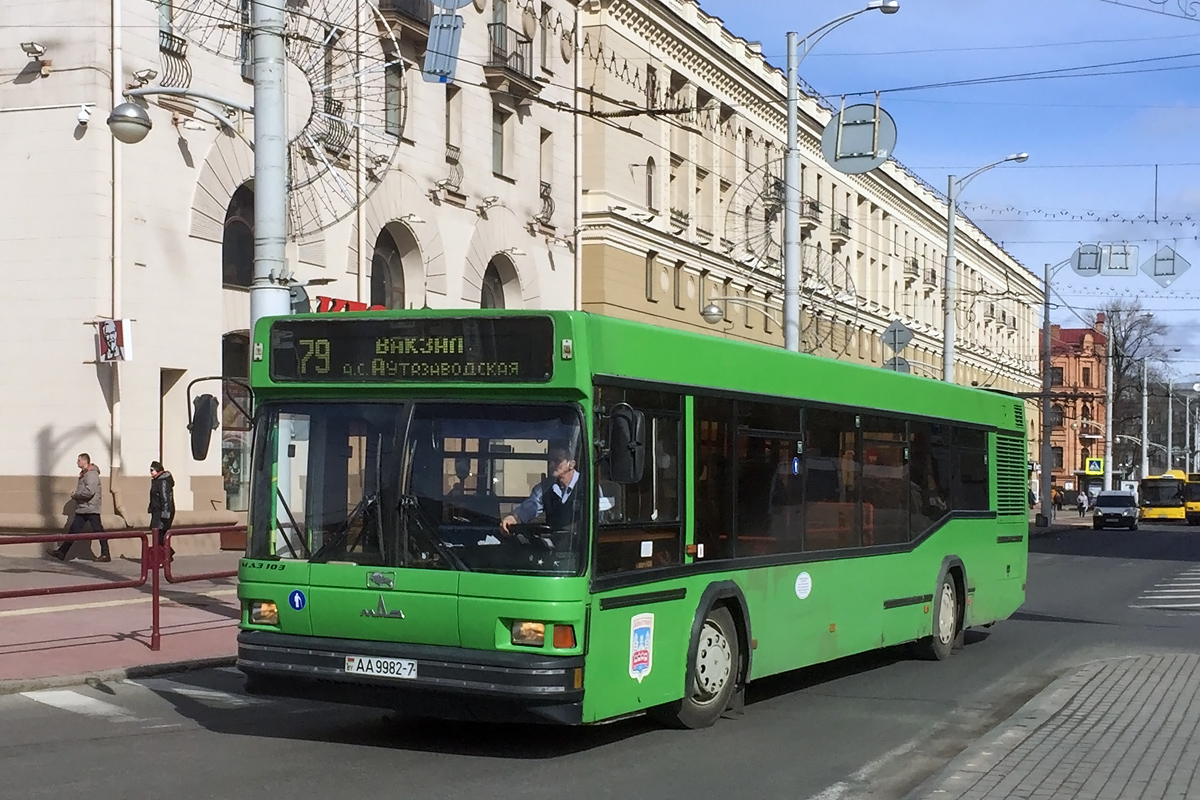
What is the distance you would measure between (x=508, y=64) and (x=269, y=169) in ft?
69.5

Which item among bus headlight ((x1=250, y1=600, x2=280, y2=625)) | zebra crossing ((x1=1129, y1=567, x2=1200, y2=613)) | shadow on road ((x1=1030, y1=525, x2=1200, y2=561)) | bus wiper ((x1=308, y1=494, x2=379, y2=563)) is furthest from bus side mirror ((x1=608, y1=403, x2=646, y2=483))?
shadow on road ((x1=1030, y1=525, x2=1200, y2=561))

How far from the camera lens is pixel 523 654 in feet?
28.7

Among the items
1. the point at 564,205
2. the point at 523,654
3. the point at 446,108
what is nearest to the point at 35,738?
the point at 523,654

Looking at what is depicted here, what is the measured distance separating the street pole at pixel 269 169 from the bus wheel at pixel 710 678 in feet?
19.5

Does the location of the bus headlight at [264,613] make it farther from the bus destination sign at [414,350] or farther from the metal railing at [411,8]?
the metal railing at [411,8]

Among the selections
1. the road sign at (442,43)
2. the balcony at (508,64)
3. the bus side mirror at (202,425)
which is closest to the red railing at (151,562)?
the bus side mirror at (202,425)

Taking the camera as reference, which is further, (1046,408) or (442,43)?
(1046,408)

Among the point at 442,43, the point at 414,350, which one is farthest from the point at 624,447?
the point at 442,43

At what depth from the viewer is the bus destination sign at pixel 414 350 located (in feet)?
29.6

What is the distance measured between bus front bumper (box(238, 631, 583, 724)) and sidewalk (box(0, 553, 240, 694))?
368 centimetres

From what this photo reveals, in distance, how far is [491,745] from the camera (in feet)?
32.1

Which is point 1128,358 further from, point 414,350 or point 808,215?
point 414,350

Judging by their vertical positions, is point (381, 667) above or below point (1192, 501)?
above

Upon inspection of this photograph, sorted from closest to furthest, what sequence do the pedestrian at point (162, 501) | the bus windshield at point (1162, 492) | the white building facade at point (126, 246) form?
the pedestrian at point (162, 501), the white building facade at point (126, 246), the bus windshield at point (1162, 492)
